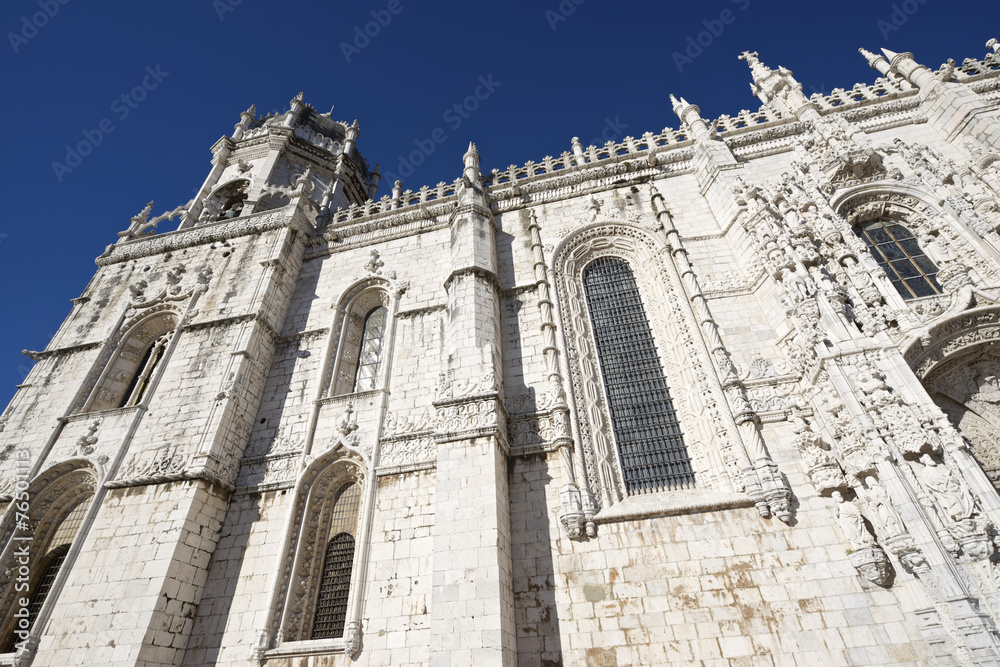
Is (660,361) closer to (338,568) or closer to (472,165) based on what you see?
(338,568)

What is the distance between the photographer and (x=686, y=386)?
33.2 feet

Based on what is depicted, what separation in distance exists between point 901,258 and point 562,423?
8.56 meters

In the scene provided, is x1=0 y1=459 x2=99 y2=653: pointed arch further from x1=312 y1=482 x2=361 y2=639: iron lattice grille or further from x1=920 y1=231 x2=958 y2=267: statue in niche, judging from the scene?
x1=920 y1=231 x2=958 y2=267: statue in niche

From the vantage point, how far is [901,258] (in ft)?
35.8

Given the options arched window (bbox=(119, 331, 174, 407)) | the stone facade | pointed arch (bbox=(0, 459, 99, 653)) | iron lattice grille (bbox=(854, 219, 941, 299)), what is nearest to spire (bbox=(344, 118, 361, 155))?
the stone facade

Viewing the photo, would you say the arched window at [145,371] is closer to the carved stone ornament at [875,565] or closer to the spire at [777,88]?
the carved stone ornament at [875,565]

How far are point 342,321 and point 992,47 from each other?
66.5 feet

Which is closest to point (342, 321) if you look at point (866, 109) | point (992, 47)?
point (866, 109)

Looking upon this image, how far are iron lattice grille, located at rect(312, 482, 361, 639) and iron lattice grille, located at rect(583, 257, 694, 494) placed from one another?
5.58 m

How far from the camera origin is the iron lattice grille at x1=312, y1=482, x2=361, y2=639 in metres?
8.94

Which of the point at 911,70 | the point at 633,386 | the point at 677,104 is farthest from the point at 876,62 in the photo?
the point at 633,386

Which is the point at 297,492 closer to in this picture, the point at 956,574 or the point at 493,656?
the point at 493,656

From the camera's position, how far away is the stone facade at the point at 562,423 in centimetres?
727

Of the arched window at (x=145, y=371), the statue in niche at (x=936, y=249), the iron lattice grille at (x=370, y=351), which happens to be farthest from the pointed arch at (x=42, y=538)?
the statue in niche at (x=936, y=249)
